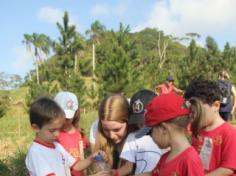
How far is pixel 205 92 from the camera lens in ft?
8.50

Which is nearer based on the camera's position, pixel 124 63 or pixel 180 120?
pixel 180 120

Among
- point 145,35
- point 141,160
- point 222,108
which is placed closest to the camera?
point 141,160

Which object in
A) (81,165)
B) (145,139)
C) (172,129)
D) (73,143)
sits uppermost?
(172,129)

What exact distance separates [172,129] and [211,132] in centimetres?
69

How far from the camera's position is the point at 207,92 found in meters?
2.59

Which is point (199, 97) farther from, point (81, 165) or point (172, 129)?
point (81, 165)

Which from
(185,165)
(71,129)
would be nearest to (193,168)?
(185,165)

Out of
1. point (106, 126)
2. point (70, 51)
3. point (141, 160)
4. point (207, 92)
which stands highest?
A: point (70, 51)

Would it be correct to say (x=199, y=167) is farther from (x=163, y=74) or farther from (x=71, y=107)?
(x=163, y=74)

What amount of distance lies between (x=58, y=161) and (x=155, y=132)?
0.77m

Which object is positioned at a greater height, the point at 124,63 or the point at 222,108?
the point at 124,63

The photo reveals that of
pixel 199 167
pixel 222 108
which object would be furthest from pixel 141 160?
pixel 222 108

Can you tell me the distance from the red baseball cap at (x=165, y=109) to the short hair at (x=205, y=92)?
56 centimetres

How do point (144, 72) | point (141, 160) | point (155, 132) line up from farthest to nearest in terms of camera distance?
point (144, 72)
point (141, 160)
point (155, 132)
